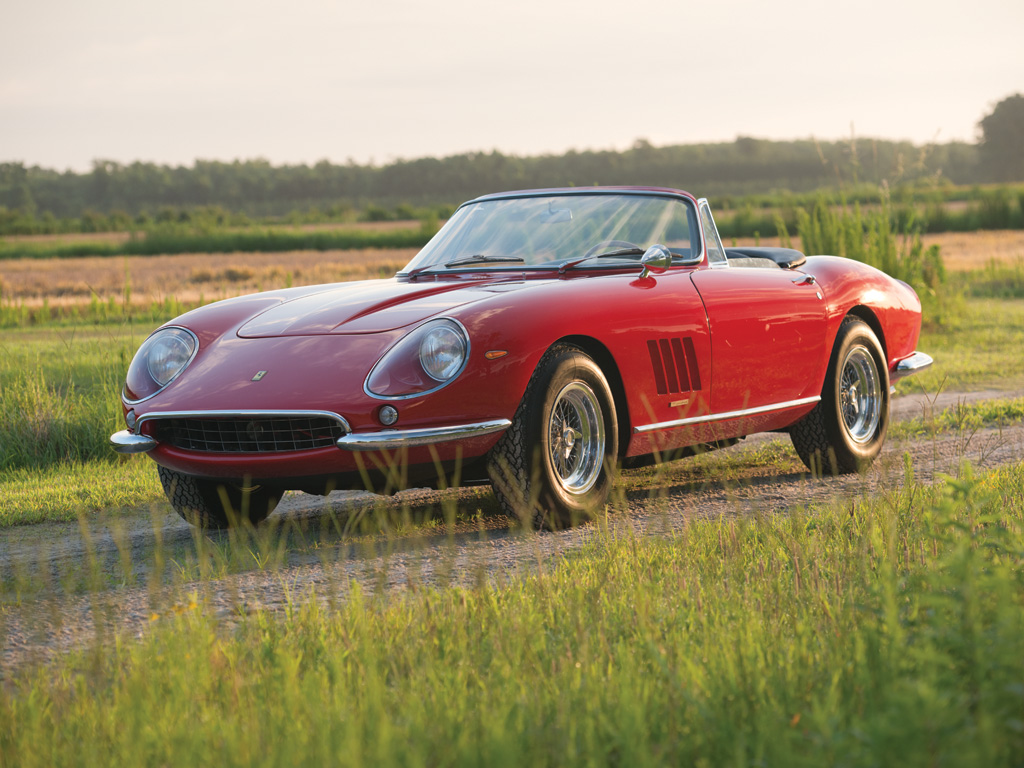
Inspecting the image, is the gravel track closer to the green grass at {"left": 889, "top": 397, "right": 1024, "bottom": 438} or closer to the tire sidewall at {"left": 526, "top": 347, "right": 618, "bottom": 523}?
the tire sidewall at {"left": 526, "top": 347, "right": 618, "bottom": 523}

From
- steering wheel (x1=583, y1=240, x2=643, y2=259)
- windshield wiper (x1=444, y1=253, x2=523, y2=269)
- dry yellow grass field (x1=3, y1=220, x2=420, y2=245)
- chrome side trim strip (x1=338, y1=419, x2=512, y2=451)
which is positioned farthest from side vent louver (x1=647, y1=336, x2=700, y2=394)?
dry yellow grass field (x1=3, y1=220, x2=420, y2=245)

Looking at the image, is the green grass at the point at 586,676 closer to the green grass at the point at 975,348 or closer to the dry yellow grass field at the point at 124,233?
the green grass at the point at 975,348

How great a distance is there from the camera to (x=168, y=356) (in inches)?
Answer: 208

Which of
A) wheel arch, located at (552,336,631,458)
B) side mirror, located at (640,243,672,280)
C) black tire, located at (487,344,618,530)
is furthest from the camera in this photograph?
side mirror, located at (640,243,672,280)

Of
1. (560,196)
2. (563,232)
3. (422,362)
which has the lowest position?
(422,362)

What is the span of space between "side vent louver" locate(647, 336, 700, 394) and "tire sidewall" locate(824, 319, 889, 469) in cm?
130

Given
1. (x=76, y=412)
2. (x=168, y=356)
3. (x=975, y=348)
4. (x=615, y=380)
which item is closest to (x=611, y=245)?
(x=615, y=380)

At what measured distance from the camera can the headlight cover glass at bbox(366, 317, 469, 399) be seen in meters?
4.64

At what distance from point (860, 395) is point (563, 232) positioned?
2.19 metres

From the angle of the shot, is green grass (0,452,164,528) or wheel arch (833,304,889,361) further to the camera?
wheel arch (833,304,889,361)

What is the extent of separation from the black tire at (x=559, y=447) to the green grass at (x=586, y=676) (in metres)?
0.90

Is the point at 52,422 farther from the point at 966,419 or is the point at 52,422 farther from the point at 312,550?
the point at 966,419

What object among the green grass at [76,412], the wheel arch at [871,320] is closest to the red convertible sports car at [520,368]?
the wheel arch at [871,320]

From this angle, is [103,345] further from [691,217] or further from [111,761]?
[111,761]
